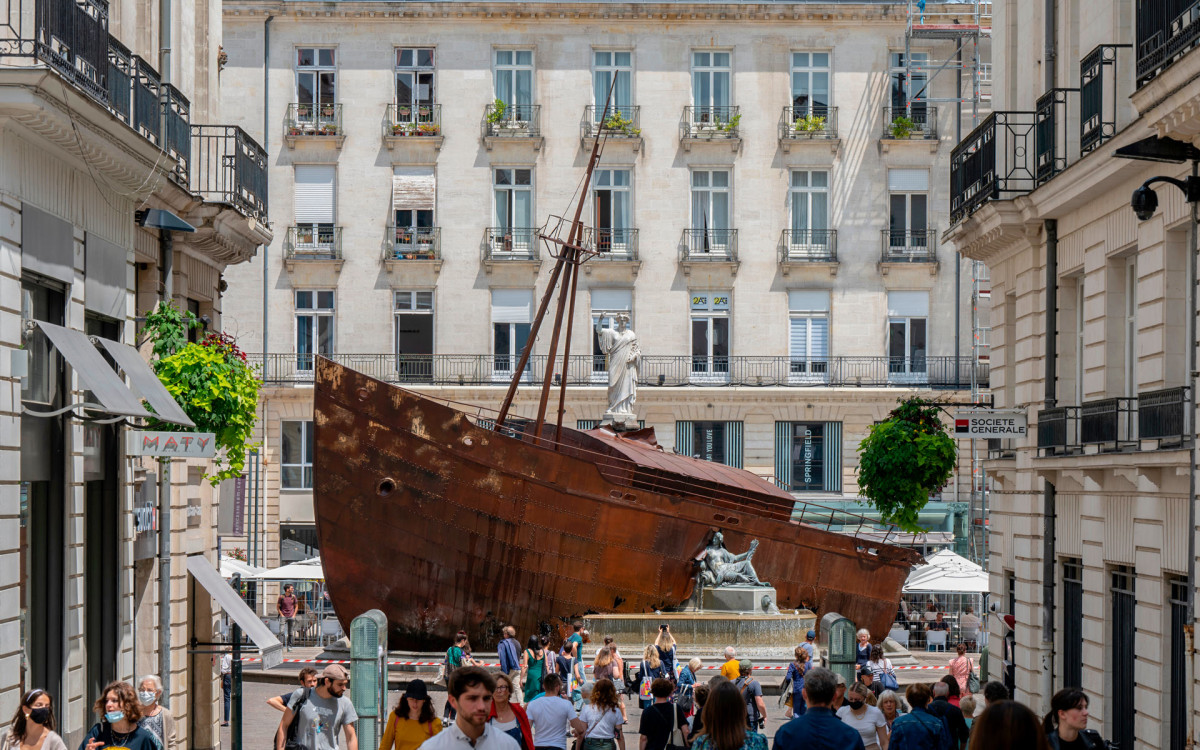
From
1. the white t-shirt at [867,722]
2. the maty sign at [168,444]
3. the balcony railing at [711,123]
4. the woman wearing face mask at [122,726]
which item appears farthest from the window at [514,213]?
the woman wearing face mask at [122,726]

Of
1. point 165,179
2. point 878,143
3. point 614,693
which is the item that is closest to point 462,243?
point 878,143

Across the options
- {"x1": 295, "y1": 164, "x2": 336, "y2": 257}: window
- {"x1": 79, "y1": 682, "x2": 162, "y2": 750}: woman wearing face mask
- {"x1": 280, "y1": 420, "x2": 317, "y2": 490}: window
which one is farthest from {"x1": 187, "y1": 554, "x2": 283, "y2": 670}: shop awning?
{"x1": 295, "y1": 164, "x2": 336, "y2": 257}: window

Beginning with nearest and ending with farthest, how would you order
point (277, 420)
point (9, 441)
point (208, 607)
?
point (9, 441)
point (208, 607)
point (277, 420)

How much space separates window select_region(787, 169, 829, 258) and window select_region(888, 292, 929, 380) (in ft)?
7.67

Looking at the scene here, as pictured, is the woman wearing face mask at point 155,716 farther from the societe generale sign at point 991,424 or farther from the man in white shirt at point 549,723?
the societe generale sign at point 991,424

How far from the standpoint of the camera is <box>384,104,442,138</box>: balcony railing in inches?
1810

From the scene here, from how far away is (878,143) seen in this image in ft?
153

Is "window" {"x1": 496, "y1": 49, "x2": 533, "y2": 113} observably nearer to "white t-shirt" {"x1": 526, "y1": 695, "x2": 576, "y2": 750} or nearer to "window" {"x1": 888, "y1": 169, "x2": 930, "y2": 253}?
"window" {"x1": 888, "y1": 169, "x2": 930, "y2": 253}

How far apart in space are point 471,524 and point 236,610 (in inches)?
397

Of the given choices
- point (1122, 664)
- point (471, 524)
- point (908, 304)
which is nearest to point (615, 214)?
point (908, 304)

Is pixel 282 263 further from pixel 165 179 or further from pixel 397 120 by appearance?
pixel 165 179

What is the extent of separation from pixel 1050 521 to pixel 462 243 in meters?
26.9

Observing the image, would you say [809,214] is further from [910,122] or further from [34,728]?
[34,728]

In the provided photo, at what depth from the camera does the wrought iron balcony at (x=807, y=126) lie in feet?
152
